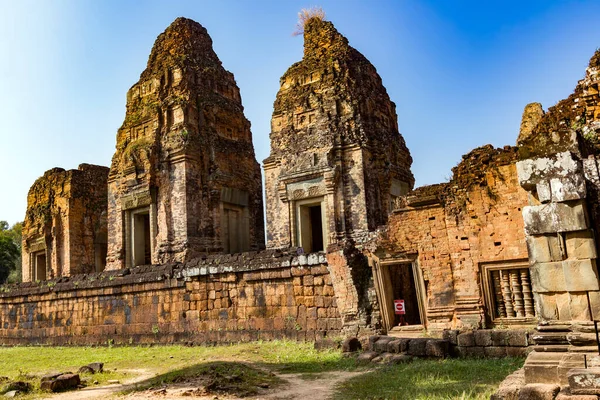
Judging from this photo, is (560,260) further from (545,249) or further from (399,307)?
(399,307)

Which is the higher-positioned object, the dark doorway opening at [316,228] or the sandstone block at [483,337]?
the dark doorway opening at [316,228]

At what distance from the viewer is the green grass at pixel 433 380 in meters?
6.88

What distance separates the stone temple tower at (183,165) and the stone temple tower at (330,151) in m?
2.60

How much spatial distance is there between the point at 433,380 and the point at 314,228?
11896 millimetres

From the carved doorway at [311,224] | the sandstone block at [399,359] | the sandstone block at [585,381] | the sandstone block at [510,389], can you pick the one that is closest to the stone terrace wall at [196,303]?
the sandstone block at [399,359]

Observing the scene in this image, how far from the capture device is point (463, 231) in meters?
11.5

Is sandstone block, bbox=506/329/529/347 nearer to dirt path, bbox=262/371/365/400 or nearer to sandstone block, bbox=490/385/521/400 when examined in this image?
dirt path, bbox=262/371/365/400

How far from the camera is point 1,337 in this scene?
71.1ft

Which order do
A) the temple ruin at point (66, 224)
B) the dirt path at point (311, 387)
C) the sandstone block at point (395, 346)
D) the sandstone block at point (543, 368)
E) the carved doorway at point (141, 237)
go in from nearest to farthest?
1. the sandstone block at point (543, 368)
2. the dirt path at point (311, 387)
3. the sandstone block at point (395, 346)
4. the carved doorway at point (141, 237)
5. the temple ruin at point (66, 224)

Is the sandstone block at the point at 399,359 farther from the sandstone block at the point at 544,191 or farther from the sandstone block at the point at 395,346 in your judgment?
the sandstone block at the point at 544,191

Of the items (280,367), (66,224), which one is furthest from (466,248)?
(66,224)

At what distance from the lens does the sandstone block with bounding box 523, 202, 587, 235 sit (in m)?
6.08

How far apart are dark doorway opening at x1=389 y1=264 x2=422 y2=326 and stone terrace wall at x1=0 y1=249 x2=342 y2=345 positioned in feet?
5.67

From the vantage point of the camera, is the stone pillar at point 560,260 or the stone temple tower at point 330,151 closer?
the stone pillar at point 560,260
